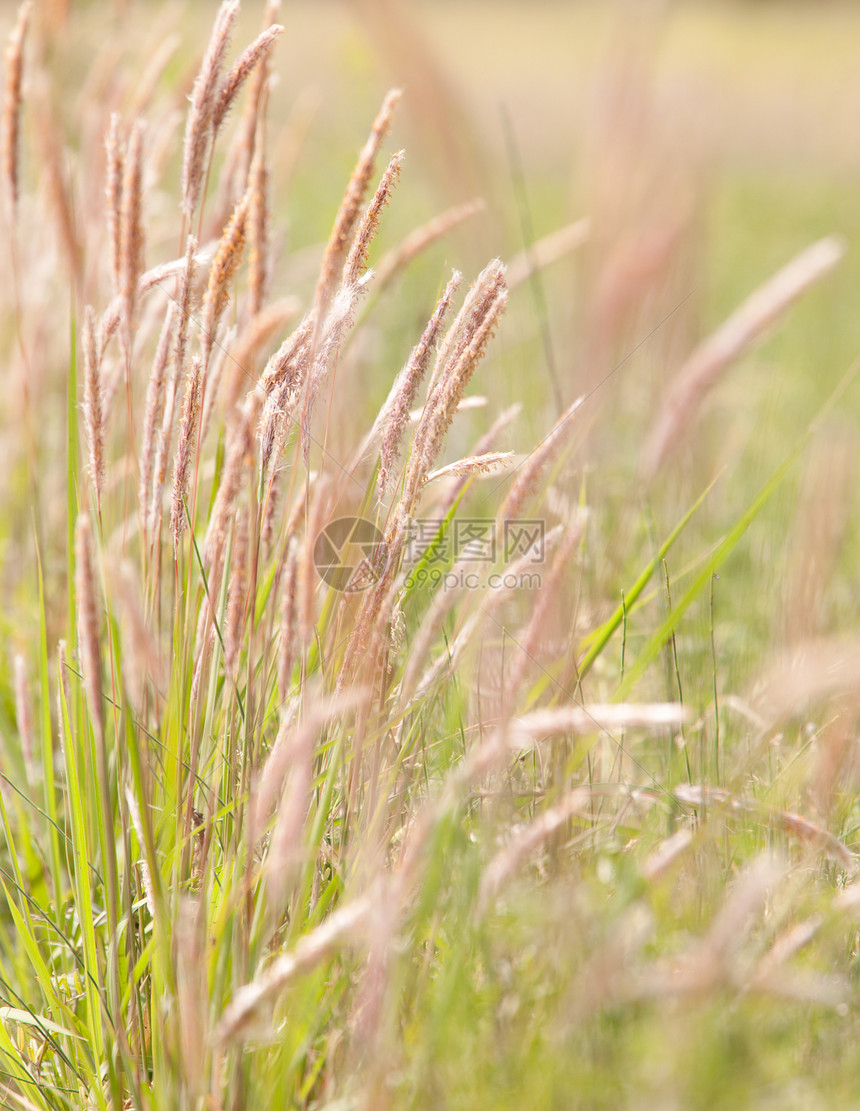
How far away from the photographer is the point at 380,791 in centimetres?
77

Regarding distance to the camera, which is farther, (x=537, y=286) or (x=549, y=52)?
(x=549, y=52)

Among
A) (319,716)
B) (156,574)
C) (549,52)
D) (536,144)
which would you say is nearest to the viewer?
(319,716)

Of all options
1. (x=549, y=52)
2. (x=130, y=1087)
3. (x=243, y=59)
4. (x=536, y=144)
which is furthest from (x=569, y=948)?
(x=549, y=52)

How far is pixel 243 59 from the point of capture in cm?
73

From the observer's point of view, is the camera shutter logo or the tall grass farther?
→ the camera shutter logo

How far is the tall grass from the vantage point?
1.75ft

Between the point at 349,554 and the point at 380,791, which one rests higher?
the point at 349,554

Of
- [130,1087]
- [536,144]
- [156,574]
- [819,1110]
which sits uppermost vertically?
[536,144]

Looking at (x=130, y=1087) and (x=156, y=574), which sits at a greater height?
(x=156, y=574)

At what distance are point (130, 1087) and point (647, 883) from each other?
0.47 meters

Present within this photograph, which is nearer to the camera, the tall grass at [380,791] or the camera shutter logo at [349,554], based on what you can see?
the tall grass at [380,791]

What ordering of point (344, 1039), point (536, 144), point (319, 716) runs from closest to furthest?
1. point (319, 716)
2. point (344, 1039)
3. point (536, 144)

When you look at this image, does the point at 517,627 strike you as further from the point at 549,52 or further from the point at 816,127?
the point at 549,52

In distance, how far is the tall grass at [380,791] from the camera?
0.53 m
